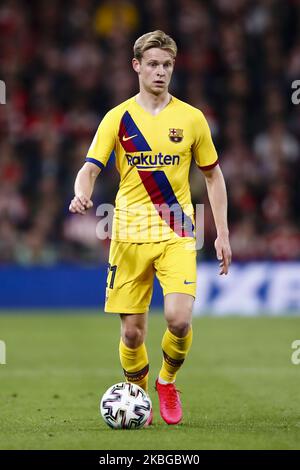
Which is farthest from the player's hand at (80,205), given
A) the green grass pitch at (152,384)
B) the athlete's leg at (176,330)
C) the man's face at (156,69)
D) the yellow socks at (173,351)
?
the green grass pitch at (152,384)

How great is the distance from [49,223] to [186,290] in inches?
392

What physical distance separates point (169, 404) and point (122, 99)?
1172cm

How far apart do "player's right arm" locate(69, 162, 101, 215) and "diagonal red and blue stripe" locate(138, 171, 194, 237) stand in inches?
13.8

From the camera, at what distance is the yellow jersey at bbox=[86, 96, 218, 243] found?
706 centimetres

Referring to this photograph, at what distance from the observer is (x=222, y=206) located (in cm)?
720

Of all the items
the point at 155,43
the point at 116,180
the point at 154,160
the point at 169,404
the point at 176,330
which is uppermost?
the point at 155,43

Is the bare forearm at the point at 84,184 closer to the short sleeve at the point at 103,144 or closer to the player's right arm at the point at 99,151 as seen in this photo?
the player's right arm at the point at 99,151

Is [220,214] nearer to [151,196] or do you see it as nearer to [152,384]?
[151,196]

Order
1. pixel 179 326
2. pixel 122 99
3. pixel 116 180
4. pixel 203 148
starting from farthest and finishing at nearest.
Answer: pixel 122 99 → pixel 116 180 → pixel 203 148 → pixel 179 326

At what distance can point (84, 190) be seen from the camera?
6777mm

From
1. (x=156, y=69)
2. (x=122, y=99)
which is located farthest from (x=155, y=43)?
(x=122, y=99)

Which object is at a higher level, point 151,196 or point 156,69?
point 156,69

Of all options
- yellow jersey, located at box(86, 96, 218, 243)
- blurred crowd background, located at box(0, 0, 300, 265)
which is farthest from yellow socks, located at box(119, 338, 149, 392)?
blurred crowd background, located at box(0, 0, 300, 265)

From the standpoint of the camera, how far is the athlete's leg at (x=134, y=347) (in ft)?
23.3
